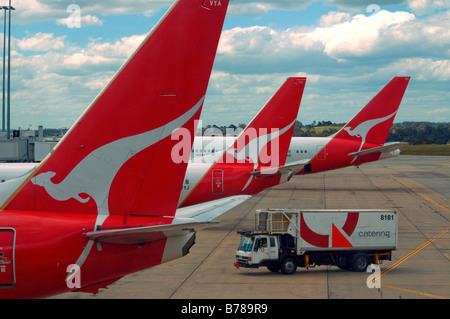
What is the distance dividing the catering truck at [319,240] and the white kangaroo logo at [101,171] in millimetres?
16944

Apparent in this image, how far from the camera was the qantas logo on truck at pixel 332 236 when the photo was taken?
26.8 metres

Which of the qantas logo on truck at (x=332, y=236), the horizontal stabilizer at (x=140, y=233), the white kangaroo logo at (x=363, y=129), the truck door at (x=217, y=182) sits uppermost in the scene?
the white kangaroo logo at (x=363, y=129)

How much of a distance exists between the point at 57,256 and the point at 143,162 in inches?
83.6

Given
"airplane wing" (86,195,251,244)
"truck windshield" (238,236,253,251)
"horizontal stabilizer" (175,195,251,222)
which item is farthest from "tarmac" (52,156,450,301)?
"airplane wing" (86,195,251,244)

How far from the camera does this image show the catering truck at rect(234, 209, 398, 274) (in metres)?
26.7

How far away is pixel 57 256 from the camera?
964 cm

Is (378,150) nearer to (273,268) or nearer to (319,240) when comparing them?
(319,240)

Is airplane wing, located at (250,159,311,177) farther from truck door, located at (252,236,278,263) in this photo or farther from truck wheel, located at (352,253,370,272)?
truck door, located at (252,236,278,263)

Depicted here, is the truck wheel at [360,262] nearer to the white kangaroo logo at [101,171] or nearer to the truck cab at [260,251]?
the truck cab at [260,251]

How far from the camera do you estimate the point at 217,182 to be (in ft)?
120

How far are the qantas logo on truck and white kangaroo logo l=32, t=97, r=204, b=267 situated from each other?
1759 centimetres

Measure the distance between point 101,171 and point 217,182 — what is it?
26.3 meters

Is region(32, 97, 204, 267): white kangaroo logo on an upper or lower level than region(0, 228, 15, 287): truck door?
upper

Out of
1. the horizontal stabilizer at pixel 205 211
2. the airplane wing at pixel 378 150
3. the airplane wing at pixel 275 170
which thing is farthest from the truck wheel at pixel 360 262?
the airplane wing at pixel 378 150
